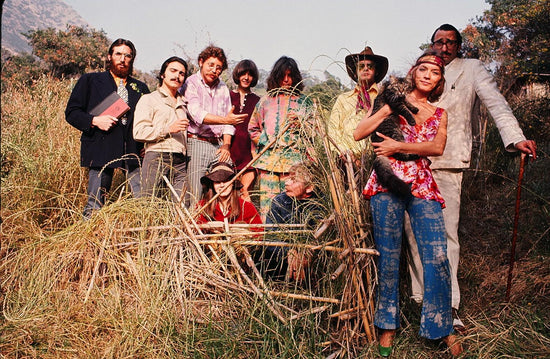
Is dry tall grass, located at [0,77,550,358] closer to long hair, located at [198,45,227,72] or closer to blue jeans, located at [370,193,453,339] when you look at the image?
blue jeans, located at [370,193,453,339]

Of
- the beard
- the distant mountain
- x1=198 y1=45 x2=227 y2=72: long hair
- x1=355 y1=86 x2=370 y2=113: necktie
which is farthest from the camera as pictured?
the distant mountain

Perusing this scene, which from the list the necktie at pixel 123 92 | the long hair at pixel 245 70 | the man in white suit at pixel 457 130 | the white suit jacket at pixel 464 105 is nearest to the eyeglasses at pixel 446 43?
the man in white suit at pixel 457 130

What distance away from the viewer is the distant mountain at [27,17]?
8394 centimetres

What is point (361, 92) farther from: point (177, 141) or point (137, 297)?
point (137, 297)

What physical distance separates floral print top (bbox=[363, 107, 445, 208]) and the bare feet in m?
0.78

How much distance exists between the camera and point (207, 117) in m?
4.00

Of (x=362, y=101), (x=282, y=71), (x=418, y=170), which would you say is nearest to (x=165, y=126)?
(x=282, y=71)

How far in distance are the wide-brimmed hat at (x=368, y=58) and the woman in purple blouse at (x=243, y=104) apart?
1.41 metres

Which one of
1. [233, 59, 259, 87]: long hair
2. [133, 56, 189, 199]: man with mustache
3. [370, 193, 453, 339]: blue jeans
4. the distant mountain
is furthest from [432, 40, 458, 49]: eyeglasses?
the distant mountain

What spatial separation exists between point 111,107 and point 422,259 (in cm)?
278

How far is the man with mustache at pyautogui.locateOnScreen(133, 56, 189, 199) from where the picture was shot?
3.74 m

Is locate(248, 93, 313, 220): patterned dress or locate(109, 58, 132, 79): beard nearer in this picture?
locate(248, 93, 313, 220): patterned dress

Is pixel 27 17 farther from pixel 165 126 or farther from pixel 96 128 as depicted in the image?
pixel 165 126

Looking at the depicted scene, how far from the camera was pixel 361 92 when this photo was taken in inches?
127
